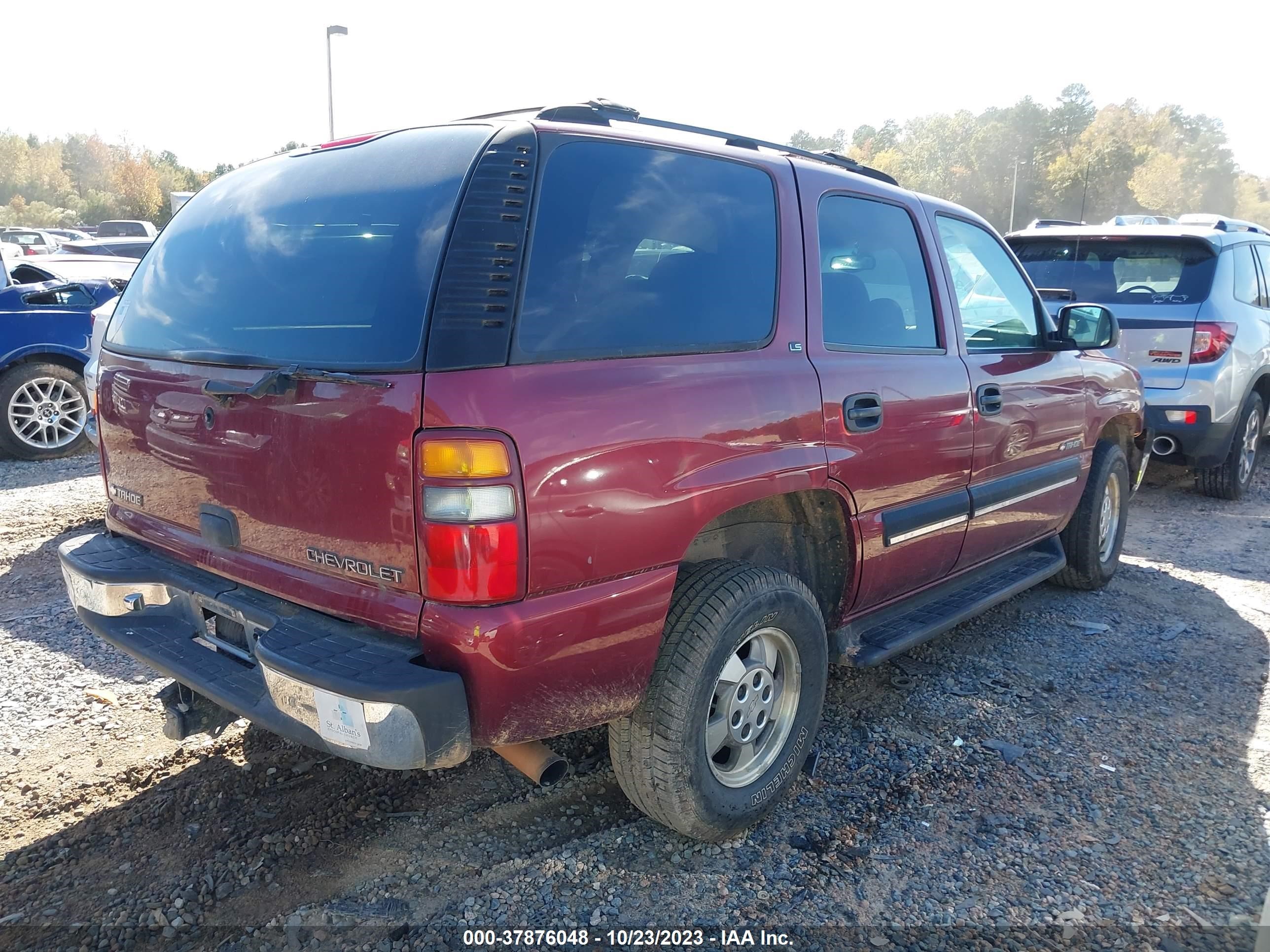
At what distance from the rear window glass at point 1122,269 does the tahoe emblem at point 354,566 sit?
5646 mm

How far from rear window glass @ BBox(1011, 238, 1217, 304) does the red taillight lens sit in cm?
553

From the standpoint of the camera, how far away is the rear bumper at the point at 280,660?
2.00 m

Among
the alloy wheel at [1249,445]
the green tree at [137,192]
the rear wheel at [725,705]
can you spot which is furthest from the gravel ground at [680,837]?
the green tree at [137,192]

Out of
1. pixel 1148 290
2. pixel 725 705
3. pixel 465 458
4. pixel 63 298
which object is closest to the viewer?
pixel 465 458

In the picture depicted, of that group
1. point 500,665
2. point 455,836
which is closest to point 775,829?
point 455,836

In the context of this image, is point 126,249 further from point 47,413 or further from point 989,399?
point 989,399

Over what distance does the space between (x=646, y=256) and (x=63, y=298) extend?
7.57 m

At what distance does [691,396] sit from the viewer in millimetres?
2395

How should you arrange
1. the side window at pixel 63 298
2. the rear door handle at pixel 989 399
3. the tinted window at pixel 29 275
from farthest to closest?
the tinted window at pixel 29 275, the side window at pixel 63 298, the rear door handle at pixel 989 399

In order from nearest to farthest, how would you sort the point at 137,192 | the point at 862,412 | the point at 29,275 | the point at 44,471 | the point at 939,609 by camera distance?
the point at 862,412 → the point at 939,609 → the point at 44,471 → the point at 29,275 → the point at 137,192

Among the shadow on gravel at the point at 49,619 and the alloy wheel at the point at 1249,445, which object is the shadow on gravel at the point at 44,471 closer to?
the shadow on gravel at the point at 49,619

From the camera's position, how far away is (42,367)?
768 cm

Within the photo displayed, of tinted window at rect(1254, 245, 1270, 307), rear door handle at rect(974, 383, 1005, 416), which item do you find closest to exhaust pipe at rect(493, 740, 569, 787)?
rear door handle at rect(974, 383, 1005, 416)

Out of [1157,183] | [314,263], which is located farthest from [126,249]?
[1157,183]
